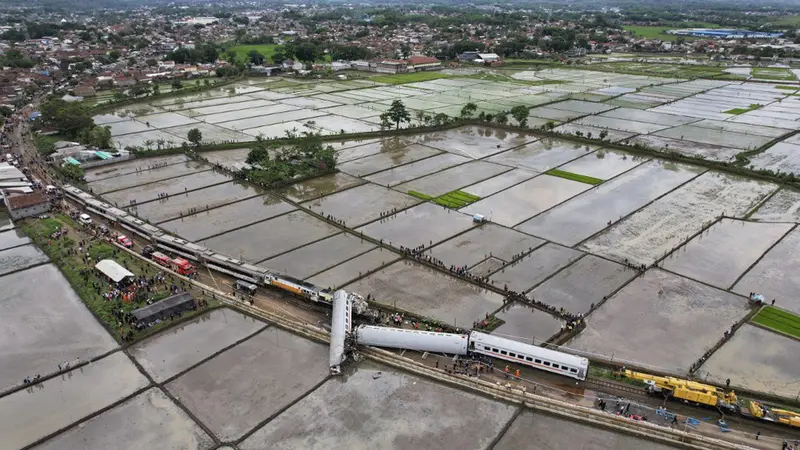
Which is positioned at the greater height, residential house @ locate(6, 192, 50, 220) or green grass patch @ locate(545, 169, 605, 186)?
green grass patch @ locate(545, 169, 605, 186)

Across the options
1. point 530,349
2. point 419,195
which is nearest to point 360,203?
point 419,195

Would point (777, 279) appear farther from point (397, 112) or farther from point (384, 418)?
point (397, 112)

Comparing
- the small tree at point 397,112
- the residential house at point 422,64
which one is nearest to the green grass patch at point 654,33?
the residential house at point 422,64

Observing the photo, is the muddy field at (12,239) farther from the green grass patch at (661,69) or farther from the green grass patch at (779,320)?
the green grass patch at (661,69)

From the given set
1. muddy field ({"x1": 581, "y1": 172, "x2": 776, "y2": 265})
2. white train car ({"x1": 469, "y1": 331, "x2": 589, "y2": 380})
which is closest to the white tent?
white train car ({"x1": 469, "y1": 331, "x2": 589, "y2": 380})

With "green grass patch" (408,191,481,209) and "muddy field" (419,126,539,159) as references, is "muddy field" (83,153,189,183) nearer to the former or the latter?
"green grass patch" (408,191,481,209)

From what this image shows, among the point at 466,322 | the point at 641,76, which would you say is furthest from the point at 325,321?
the point at 641,76
